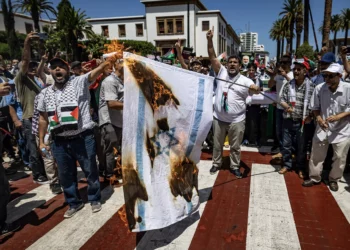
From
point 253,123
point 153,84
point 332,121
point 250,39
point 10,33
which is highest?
point 250,39

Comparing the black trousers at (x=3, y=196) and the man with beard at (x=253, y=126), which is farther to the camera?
the man with beard at (x=253, y=126)

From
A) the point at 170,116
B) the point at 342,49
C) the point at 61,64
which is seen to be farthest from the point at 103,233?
the point at 342,49

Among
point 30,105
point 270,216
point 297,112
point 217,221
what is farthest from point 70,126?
point 297,112

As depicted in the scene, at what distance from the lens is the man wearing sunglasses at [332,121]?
408 centimetres

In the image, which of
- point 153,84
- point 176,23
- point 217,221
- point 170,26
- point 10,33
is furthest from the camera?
point 170,26

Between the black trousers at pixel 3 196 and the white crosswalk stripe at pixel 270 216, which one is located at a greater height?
the black trousers at pixel 3 196

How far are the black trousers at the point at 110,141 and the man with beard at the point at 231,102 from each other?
1.84 metres

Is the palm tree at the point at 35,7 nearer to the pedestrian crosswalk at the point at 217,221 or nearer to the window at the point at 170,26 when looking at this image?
the window at the point at 170,26

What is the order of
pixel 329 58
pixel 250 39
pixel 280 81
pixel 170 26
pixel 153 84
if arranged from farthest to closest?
pixel 250 39
pixel 170 26
pixel 280 81
pixel 329 58
pixel 153 84

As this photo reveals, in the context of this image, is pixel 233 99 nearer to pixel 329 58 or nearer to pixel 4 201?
pixel 329 58

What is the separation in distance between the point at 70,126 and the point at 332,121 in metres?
3.85

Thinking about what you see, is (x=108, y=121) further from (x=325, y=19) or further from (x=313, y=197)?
(x=325, y=19)

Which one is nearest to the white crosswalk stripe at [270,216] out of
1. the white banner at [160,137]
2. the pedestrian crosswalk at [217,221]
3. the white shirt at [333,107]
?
the pedestrian crosswalk at [217,221]

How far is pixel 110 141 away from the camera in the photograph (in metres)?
4.73
